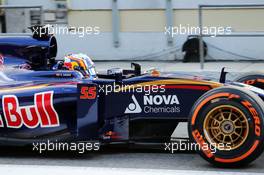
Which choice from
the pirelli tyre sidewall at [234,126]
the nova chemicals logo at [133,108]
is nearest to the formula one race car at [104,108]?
the nova chemicals logo at [133,108]

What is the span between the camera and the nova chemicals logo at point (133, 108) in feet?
22.0

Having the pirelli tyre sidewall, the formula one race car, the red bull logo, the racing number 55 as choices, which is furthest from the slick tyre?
the red bull logo

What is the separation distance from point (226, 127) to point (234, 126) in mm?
75

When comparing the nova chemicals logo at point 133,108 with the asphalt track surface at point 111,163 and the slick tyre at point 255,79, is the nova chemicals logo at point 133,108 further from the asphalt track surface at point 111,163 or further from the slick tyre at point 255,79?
the slick tyre at point 255,79

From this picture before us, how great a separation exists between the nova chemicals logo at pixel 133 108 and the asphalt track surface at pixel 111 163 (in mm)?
459

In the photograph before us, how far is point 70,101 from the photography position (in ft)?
22.1

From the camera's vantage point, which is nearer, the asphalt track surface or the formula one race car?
the asphalt track surface

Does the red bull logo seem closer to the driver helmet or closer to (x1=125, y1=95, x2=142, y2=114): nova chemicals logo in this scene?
(x1=125, y1=95, x2=142, y2=114): nova chemicals logo

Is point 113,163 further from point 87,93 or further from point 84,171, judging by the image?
point 87,93

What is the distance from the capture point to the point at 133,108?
6.71m

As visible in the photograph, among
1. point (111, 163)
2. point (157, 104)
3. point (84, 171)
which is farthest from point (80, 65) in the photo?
point (84, 171)

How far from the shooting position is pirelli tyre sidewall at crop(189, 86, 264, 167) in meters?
6.05

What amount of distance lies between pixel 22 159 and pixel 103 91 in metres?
1.02

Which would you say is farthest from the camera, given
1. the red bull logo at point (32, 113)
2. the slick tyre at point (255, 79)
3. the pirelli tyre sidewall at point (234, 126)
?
the slick tyre at point (255, 79)
